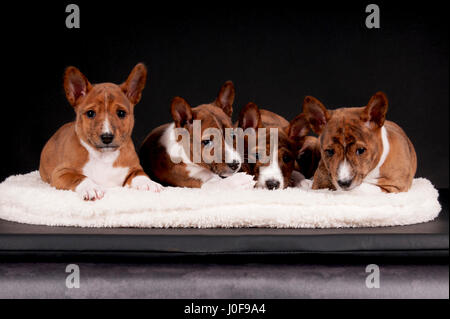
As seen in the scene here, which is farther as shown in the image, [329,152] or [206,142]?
[206,142]

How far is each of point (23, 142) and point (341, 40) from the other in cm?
241

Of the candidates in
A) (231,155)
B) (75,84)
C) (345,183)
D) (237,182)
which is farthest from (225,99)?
(345,183)

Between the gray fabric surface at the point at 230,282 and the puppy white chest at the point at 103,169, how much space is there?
713 mm

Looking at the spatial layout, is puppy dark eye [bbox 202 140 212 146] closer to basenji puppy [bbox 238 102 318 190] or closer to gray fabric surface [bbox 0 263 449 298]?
basenji puppy [bbox 238 102 318 190]

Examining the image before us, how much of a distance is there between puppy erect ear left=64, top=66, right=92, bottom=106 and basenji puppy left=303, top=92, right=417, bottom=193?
1.14 m

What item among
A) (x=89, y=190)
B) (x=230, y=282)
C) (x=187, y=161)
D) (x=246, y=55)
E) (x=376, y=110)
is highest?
(x=246, y=55)

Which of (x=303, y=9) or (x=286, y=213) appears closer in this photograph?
(x=286, y=213)

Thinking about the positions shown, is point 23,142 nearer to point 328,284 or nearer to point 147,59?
point 147,59

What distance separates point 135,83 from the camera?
10.3 ft

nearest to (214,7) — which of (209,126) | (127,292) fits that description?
(209,126)

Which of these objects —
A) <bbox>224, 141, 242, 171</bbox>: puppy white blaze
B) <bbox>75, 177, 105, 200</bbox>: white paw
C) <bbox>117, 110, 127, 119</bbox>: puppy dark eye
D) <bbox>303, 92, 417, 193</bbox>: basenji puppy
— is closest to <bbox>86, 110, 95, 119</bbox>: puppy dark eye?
<bbox>117, 110, 127, 119</bbox>: puppy dark eye

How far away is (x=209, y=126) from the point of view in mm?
3137

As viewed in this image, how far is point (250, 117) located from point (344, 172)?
67 centimetres

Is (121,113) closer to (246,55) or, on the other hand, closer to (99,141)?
(99,141)
